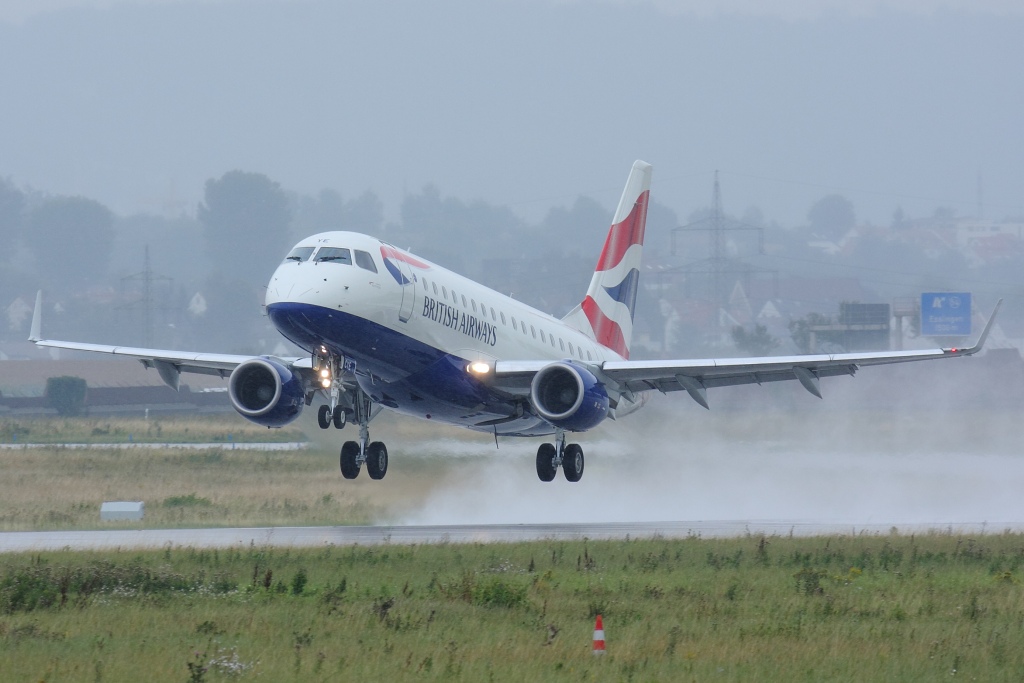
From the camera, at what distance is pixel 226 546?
27.0 metres

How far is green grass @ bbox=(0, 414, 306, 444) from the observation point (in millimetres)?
65250

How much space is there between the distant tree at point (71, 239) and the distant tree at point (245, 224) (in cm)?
1392

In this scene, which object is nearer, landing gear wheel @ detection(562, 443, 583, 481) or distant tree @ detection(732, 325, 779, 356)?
landing gear wheel @ detection(562, 443, 583, 481)

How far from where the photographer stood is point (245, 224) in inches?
7032

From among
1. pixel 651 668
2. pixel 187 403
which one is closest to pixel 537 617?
pixel 651 668

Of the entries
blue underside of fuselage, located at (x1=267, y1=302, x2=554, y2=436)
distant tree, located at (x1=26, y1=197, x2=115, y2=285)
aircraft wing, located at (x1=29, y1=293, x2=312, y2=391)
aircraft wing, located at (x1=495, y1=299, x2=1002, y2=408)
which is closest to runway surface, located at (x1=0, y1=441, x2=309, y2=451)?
aircraft wing, located at (x1=29, y1=293, x2=312, y2=391)

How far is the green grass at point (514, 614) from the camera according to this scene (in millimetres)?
14898

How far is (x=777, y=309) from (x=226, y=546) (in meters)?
140

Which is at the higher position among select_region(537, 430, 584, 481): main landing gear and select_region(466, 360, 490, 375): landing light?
select_region(466, 360, 490, 375): landing light

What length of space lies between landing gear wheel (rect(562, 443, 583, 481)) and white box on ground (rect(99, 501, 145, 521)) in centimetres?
1159

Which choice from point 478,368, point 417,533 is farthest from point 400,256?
point 417,533

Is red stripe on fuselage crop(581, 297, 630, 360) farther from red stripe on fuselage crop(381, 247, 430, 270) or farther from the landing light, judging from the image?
red stripe on fuselage crop(381, 247, 430, 270)

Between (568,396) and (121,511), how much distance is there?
13.3 meters

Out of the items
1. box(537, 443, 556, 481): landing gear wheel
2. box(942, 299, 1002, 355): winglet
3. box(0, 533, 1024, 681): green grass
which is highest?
box(942, 299, 1002, 355): winglet
